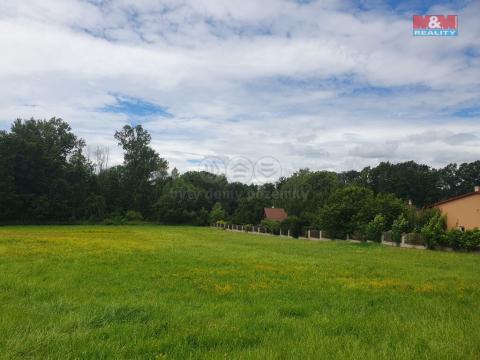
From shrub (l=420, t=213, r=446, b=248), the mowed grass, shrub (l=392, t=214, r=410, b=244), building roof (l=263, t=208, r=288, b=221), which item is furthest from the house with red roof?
the mowed grass

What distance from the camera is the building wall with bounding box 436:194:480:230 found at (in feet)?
105

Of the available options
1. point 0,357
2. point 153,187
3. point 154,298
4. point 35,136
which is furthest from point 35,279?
point 153,187

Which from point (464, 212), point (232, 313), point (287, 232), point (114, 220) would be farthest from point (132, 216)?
point (232, 313)

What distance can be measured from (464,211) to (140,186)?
7092 centimetres

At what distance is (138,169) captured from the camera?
304 feet

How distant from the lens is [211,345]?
5.89m

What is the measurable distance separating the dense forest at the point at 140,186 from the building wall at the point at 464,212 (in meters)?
16.1

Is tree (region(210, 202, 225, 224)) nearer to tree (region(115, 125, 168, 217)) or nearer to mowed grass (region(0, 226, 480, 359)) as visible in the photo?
tree (region(115, 125, 168, 217))

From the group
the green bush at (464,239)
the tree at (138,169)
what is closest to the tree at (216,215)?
the tree at (138,169)

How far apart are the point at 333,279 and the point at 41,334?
27.8 ft

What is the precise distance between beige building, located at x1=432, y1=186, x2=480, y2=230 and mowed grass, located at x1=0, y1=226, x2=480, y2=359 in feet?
68.7

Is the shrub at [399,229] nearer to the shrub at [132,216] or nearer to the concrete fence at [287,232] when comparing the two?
the concrete fence at [287,232]

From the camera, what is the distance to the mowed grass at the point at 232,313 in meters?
5.69

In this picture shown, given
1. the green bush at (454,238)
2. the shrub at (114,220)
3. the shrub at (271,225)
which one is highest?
the green bush at (454,238)
